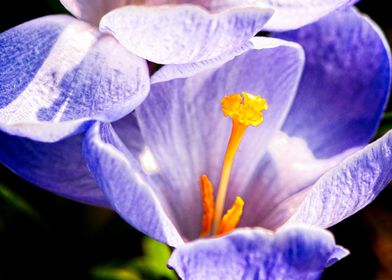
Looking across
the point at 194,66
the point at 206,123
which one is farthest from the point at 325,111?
the point at 194,66

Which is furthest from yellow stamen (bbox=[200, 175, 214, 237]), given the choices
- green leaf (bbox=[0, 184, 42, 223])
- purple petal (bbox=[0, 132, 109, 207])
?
green leaf (bbox=[0, 184, 42, 223])

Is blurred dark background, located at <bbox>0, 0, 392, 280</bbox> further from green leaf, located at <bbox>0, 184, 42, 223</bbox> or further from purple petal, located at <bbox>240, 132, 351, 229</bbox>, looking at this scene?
purple petal, located at <bbox>240, 132, 351, 229</bbox>

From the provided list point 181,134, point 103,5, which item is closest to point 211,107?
point 181,134

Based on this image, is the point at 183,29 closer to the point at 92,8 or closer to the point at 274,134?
the point at 92,8

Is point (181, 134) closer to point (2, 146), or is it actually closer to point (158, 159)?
point (158, 159)

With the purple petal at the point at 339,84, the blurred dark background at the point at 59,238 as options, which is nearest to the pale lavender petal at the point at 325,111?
the purple petal at the point at 339,84
